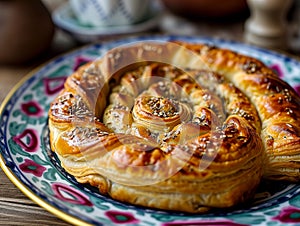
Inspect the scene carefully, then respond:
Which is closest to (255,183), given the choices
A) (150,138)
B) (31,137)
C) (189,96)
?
(150,138)

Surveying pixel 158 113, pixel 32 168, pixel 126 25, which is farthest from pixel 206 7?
pixel 32 168

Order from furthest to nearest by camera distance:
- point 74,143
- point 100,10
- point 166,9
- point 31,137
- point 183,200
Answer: point 166,9 < point 100,10 < point 31,137 < point 74,143 < point 183,200

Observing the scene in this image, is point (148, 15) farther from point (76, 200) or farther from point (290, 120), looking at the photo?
point (76, 200)

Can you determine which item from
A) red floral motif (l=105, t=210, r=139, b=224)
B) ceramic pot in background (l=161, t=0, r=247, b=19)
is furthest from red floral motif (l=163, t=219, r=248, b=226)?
ceramic pot in background (l=161, t=0, r=247, b=19)

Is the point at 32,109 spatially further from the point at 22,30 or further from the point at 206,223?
the point at 206,223

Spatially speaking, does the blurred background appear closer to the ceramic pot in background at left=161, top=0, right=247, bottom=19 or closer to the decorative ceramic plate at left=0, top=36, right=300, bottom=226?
the ceramic pot in background at left=161, top=0, right=247, bottom=19

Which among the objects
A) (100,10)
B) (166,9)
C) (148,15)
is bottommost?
(100,10)

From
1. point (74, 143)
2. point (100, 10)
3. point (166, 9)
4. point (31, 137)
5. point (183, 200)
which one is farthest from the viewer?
point (166, 9)
